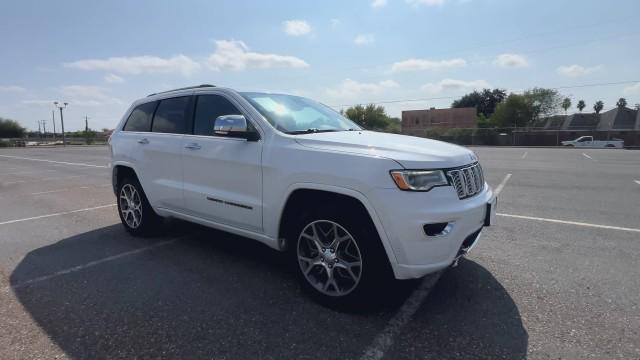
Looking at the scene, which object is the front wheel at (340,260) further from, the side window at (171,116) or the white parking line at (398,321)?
the side window at (171,116)

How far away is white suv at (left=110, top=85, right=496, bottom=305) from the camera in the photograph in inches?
109

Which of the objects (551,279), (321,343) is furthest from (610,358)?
(321,343)

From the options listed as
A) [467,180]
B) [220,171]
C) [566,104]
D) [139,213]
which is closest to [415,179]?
[467,180]

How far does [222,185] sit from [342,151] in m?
1.43

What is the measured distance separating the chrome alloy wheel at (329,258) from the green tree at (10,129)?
95.6m

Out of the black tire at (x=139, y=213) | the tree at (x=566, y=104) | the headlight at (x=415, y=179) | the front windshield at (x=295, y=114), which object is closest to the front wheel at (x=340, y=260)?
the headlight at (x=415, y=179)

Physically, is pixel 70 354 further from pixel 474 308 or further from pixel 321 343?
pixel 474 308

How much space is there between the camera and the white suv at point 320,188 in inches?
109

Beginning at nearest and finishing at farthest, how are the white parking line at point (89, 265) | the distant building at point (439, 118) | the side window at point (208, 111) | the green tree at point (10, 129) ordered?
the white parking line at point (89, 265) < the side window at point (208, 111) < the distant building at point (439, 118) < the green tree at point (10, 129)

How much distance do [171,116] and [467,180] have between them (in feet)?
11.0

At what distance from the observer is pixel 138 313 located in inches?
124

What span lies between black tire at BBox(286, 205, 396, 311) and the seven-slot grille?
700 millimetres

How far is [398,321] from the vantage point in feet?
9.74

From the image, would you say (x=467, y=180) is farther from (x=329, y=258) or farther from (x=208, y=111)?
(x=208, y=111)
